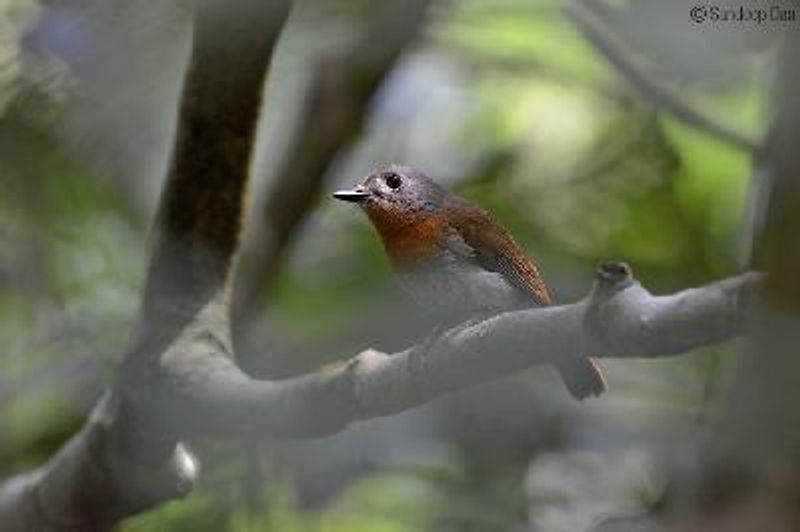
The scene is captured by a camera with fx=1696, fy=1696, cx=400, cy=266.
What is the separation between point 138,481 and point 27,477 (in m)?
0.27

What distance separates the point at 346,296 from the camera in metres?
2.45

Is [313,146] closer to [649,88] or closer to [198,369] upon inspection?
[649,88]

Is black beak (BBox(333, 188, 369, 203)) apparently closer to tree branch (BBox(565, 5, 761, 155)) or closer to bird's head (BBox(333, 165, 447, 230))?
bird's head (BBox(333, 165, 447, 230))

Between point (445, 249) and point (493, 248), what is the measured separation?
103 millimetres

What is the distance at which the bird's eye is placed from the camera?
2.06m

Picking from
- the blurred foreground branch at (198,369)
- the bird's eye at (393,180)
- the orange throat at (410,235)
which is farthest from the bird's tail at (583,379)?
the bird's eye at (393,180)

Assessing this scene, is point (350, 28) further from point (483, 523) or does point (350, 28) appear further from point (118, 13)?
point (483, 523)

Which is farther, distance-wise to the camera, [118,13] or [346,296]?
[346,296]

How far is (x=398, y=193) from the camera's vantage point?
205 centimetres

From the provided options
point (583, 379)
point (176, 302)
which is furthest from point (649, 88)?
point (176, 302)

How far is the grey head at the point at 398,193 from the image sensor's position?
2029 millimetres

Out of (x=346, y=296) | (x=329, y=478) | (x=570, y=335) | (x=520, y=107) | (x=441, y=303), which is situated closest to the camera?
(x=570, y=335)

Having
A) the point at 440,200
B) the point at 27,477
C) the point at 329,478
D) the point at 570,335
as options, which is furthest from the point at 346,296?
the point at 570,335

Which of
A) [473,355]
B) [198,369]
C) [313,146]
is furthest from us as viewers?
[313,146]
